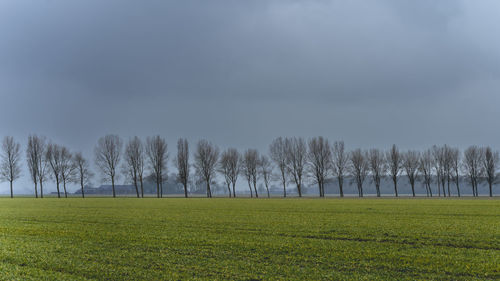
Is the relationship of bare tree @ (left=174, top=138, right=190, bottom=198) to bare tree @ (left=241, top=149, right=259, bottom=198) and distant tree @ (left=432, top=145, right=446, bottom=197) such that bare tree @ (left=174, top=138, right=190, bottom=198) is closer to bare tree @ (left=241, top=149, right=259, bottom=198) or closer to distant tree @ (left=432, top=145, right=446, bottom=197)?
bare tree @ (left=241, top=149, right=259, bottom=198)

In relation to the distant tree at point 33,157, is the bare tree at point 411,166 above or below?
below

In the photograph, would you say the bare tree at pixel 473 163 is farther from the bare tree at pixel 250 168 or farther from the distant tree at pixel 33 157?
the distant tree at pixel 33 157

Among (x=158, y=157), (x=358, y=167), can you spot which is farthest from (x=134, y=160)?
(x=358, y=167)

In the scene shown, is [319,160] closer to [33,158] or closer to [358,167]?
[358,167]

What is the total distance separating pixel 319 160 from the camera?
106438 millimetres

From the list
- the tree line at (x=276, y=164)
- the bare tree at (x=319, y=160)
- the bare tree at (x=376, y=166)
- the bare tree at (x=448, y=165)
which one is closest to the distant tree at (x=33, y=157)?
the tree line at (x=276, y=164)

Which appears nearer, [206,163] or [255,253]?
[255,253]

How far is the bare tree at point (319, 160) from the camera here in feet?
339

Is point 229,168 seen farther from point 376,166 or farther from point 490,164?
point 490,164

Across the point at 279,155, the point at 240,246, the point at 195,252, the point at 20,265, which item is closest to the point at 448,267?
the point at 240,246

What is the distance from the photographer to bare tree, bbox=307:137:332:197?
339ft

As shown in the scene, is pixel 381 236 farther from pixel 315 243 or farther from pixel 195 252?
pixel 195 252

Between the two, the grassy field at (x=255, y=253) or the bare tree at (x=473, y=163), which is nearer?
the grassy field at (x=255, y=253)

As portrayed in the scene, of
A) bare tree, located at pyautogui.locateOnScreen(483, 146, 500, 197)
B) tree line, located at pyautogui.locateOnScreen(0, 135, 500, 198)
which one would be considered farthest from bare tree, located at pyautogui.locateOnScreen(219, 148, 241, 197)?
bare tree, located at pyautogui.locateOnScreen(483, 146, 500, 197)
